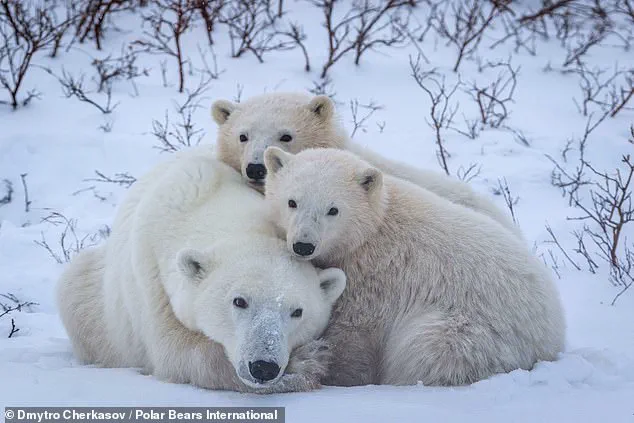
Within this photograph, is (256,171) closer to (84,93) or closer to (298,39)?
(84,93)

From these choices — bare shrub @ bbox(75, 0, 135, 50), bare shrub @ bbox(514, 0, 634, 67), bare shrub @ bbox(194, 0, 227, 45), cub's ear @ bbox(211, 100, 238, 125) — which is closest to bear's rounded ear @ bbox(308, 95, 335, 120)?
cub's ear @ bbox(211, 100, 238, 125)

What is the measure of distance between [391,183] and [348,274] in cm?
63

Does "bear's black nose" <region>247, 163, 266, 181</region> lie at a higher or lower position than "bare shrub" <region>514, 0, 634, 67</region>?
lower

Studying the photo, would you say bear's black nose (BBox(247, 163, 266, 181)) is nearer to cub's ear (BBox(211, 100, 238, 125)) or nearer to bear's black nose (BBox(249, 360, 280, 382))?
cub's ear (BBox(211, 100, 238, 125))

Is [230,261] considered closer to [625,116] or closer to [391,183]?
[391,183]

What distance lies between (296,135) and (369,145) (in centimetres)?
331

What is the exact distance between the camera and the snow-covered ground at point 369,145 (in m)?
3.12

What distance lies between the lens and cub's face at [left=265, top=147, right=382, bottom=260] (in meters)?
3.62

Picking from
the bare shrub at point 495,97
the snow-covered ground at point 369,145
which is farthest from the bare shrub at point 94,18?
the bare shrub at point 495,97

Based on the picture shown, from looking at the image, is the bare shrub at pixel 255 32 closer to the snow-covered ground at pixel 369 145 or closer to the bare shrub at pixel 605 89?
the snow-covered ground at pixel 369 145

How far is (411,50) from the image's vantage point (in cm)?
983

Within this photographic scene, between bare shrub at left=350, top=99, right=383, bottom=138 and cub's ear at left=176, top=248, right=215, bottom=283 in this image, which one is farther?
bare shrub at left=350, top=99, right=383, bottom=138

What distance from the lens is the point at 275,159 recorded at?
3.91 m

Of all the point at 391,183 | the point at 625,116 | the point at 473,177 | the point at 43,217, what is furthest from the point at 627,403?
the point at 625,116
